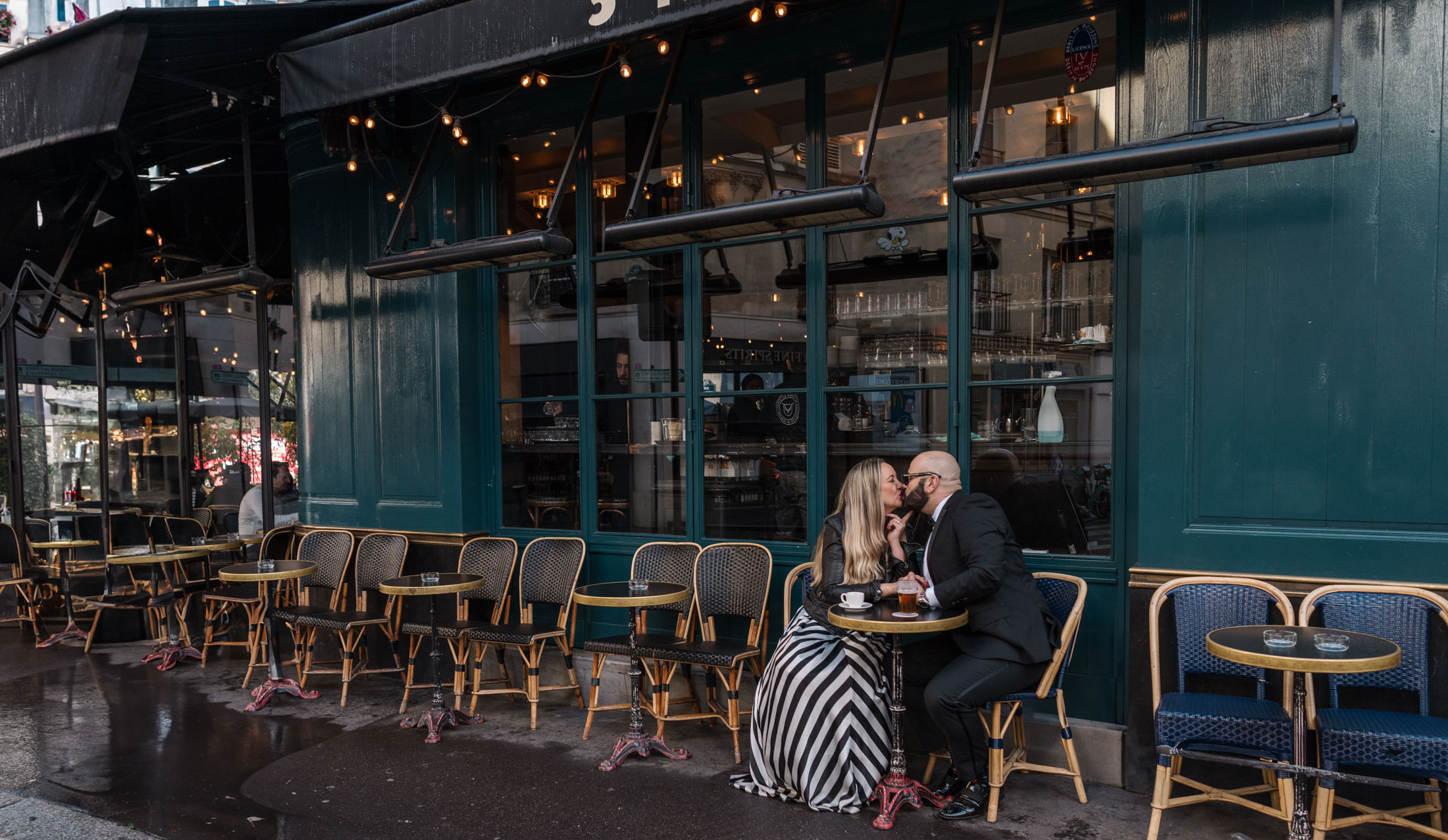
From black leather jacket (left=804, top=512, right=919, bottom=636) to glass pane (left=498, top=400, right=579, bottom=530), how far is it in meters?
2.33

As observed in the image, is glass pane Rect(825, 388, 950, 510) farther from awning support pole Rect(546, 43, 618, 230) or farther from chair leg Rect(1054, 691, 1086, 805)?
awning support pole Rect(546, 43, 618, 230)

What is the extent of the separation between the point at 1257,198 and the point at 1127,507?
5.07 feet

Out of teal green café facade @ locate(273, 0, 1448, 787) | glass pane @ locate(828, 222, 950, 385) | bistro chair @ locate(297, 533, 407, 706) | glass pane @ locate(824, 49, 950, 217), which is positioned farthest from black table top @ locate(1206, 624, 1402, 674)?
bistro chair @ locate(297, 533, 407, 706)

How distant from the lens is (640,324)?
20.0ft

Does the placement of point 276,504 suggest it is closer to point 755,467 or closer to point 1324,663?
point 755,467

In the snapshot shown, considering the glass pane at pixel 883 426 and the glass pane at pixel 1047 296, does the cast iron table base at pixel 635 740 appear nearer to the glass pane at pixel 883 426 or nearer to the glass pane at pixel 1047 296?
the glass pane at pixel 883 426

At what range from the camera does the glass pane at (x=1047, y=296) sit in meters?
4.63

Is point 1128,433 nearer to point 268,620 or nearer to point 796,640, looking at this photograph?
point 796,640

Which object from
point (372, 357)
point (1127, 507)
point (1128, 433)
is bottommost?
point (1127, 507)

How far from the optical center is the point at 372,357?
6934 millimetres

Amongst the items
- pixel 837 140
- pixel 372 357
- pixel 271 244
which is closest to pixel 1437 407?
pixel 837 140

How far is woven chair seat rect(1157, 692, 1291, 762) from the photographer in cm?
363

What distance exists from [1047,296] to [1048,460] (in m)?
Answer: 0.88

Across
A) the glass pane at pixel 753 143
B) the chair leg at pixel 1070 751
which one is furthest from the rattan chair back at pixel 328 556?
the chair leg at pixel 1070 751
